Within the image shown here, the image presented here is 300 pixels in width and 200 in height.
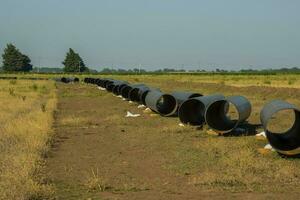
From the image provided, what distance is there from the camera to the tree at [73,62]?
167875 millimetres

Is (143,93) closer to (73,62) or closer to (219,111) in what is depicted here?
(219,111)

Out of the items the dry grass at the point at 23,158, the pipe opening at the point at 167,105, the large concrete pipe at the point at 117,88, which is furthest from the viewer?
the large concrete pipe at the point at 117,88

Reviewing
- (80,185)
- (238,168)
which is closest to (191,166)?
(238,168)

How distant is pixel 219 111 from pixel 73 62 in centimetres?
15059

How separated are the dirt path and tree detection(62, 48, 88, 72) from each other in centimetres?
14785

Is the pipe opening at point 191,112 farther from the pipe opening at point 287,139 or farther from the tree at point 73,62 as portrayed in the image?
the tree at point 73,62

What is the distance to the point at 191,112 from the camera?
21859mm

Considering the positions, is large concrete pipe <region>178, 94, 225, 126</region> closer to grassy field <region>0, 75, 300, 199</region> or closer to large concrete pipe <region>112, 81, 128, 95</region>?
grassy field <region>0, 75, 300, 199</region>

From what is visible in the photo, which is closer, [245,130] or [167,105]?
[245,130]

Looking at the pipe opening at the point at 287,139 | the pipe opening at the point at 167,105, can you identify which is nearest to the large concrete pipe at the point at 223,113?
the pipe opening at the point at 287,139

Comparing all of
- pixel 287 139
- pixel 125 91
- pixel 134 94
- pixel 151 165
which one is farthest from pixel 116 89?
pixel 151 165

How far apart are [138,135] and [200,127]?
2676 millimetres

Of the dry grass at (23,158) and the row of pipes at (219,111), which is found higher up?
the row of pipes at (219,111)

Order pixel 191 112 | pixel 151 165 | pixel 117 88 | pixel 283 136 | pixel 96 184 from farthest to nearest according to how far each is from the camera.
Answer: pixel 117 88 < pixel 191 112 < pixel 283 136 < pixel 151 165 < pixel 96 184
